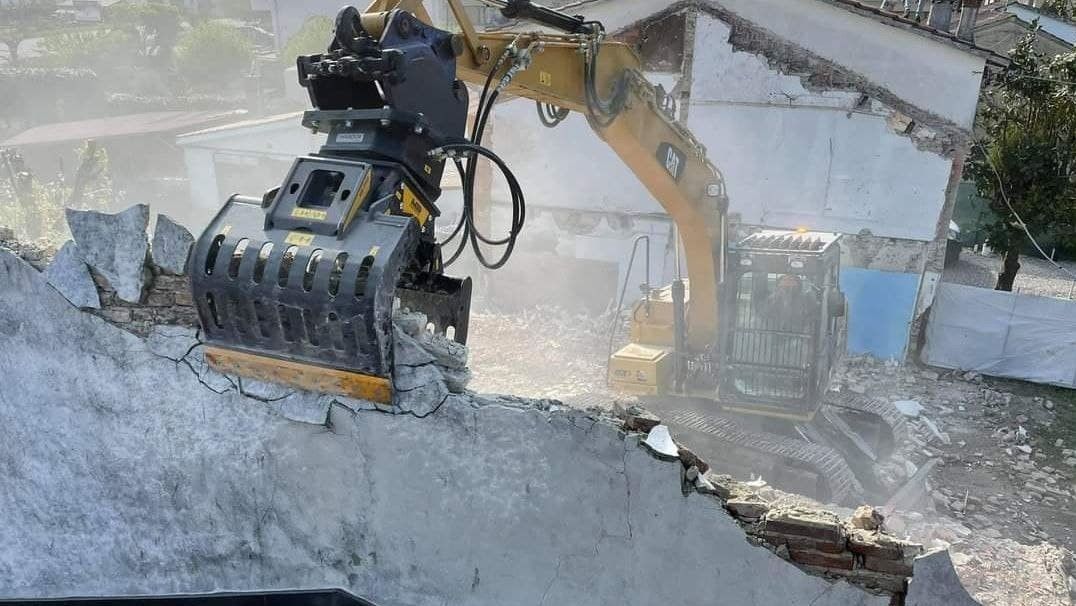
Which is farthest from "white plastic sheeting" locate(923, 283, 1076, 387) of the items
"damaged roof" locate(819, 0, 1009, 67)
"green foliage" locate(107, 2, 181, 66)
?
"green foliage" locate(107, 2, 181, 66)

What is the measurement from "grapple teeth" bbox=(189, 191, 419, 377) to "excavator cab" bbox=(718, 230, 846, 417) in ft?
15.6

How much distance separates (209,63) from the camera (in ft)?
114

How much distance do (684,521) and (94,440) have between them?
297cm

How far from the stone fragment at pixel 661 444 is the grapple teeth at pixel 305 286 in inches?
43.8

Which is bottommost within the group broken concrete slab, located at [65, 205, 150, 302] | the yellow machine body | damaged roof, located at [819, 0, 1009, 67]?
the yellow machine body

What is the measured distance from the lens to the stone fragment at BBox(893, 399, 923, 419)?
919cm

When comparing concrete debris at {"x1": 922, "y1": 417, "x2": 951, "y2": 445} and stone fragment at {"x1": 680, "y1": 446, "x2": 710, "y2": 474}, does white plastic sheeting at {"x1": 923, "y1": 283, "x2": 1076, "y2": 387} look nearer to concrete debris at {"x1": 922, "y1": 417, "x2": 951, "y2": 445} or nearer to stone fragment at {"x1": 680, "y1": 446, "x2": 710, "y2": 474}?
concrete debris at {"x1": 922, "y1": 417, "x2": 951, "y2": 445}

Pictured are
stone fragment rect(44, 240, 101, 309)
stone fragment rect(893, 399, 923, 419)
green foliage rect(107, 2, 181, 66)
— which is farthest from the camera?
green foliage rect(107, 2, 181, 66)

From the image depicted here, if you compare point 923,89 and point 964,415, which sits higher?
point 923,89

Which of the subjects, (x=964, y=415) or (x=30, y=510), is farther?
(x=964, y=415)

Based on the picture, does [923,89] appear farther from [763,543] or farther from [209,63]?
[209,63]

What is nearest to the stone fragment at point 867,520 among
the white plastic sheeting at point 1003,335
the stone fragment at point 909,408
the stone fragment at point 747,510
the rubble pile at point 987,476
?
the stone fragment at point 747,510

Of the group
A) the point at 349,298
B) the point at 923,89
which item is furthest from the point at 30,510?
the point at 923,89

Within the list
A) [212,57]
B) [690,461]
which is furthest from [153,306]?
[212,57]
